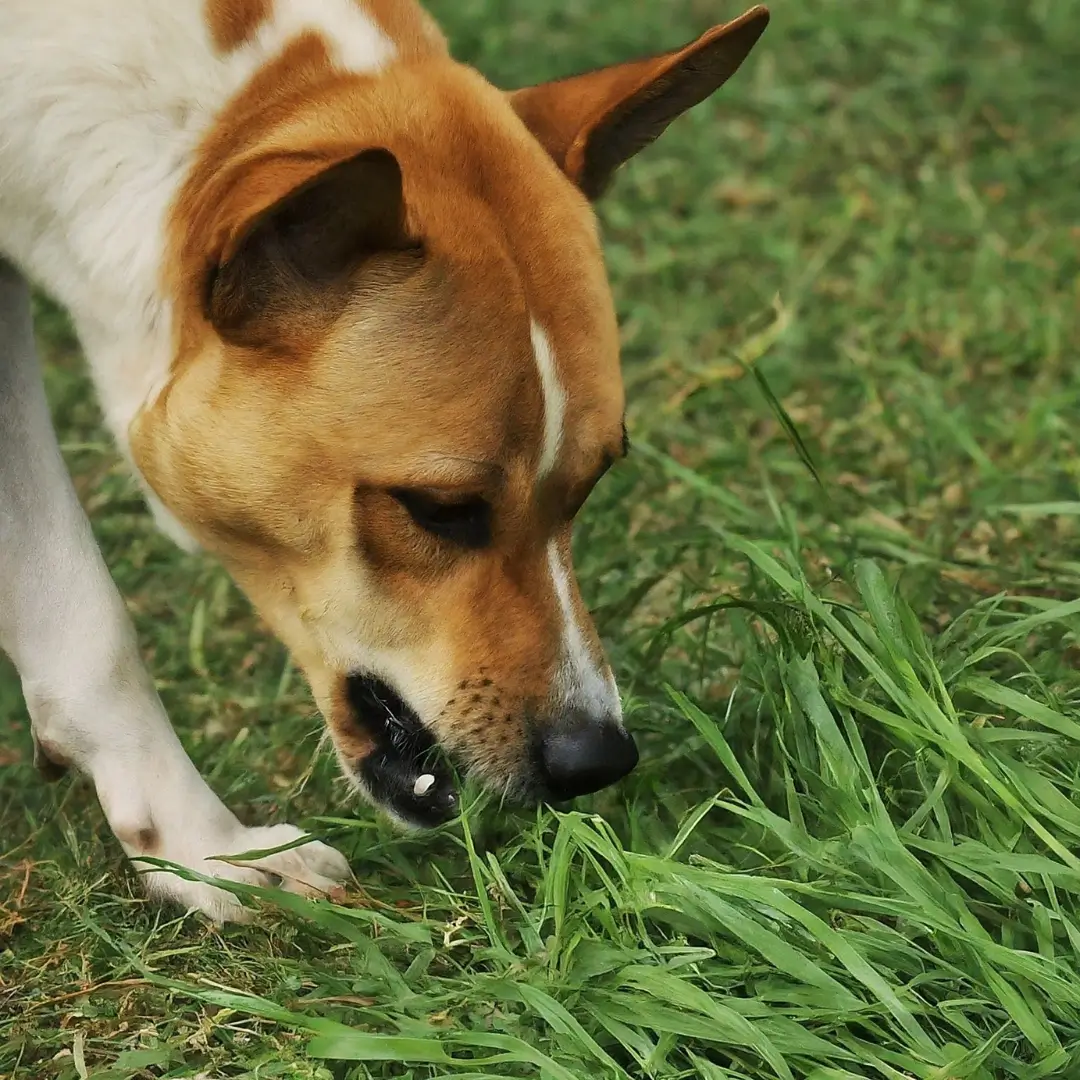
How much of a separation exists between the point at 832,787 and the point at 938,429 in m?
1.84

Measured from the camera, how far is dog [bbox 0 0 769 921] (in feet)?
8.08

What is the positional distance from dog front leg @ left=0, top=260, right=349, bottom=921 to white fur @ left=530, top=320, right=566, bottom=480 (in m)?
0.83

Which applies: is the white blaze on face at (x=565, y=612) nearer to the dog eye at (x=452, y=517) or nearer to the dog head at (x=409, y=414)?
the dog head at (x=409, y=414)

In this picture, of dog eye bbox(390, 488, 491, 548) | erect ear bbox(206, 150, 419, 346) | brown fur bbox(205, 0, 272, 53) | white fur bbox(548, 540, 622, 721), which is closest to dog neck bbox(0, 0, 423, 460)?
brown fur bbox(205, 0, 272, 53)

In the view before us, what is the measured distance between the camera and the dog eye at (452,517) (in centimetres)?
249

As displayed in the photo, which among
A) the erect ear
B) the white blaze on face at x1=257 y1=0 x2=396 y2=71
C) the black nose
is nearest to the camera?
the erect ear

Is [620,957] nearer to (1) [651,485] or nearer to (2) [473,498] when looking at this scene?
(2) [473,498]

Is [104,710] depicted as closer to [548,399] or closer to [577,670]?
[577,670]

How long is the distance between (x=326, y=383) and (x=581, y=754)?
2.50 ft

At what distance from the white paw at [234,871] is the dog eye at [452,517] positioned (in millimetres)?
621

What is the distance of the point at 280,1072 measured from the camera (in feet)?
7.47

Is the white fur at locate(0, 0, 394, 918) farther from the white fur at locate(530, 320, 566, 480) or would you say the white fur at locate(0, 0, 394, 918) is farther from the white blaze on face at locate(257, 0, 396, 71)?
the white fur at locate(530, 320, 566, 480)

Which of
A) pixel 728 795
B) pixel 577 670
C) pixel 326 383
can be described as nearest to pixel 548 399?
pixel 326 383

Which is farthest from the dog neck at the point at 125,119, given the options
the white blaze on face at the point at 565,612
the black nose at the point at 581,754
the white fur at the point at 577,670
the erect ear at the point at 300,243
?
the black nose at the point at 581,754
